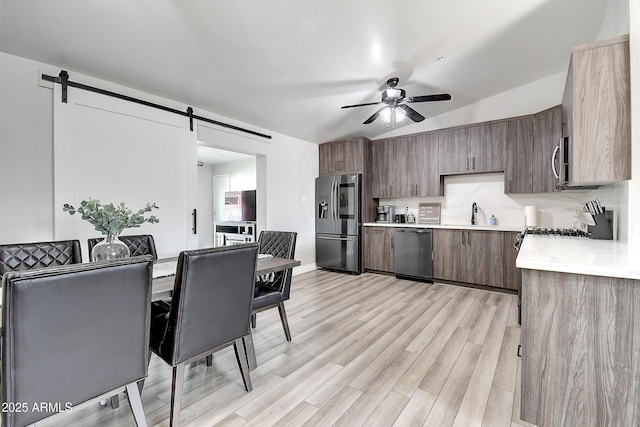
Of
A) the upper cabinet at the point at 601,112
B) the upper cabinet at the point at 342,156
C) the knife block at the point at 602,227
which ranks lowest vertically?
the knife block at the point at 602,227

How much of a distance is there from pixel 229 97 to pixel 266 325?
2612 mm

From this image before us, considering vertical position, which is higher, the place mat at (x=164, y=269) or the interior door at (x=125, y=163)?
the interior door at (x=125, y=163)

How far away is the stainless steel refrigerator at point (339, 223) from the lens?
4805mm

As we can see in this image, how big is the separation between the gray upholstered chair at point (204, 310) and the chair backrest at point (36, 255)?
919mm

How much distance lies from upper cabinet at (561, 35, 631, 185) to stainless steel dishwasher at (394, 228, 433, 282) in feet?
8.67

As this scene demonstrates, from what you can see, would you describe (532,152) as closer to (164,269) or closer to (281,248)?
(281,248)

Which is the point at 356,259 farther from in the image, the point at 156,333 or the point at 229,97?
the point at 156,333

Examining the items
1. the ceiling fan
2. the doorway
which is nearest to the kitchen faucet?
the ceiling fan

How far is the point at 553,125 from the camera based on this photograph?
3.39m

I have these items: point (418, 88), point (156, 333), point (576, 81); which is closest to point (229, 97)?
point (418, 88)

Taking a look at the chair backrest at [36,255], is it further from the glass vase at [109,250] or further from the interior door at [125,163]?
the interior door at [125,163]

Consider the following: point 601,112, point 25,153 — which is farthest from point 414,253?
point 25,153

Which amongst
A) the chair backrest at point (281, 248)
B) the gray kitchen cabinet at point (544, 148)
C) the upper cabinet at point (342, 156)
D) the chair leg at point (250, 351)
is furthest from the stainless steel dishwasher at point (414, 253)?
→ the chair leg at point (250, 351)

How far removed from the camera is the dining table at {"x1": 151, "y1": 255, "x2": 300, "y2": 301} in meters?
1.44
